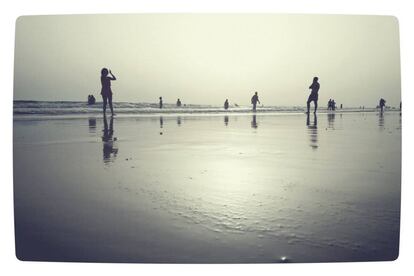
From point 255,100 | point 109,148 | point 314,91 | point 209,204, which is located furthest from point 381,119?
point 109,148

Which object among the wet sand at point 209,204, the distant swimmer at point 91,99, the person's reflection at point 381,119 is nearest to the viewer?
the wet sand at point 209,204

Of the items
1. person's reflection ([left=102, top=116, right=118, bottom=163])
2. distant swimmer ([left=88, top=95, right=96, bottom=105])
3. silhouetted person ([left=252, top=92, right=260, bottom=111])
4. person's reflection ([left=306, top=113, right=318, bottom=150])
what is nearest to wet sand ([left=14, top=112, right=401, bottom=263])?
person's reflection ([left=102, top=116, right=118, bottom=163])

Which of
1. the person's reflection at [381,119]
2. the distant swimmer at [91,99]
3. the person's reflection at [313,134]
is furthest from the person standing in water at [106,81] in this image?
the person's reflection at [381,119]

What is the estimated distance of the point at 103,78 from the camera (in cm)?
340

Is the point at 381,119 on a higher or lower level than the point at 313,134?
higher

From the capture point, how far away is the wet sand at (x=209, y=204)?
2189mm

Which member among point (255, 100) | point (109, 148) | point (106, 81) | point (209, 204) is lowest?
point (209, 204)

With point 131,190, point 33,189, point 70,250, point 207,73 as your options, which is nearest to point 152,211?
point 131,190

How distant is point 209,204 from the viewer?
247 cm

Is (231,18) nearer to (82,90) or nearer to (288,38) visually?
(288,38)

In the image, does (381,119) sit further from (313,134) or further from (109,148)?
(109,148)

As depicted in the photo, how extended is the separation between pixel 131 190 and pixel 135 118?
186 inches

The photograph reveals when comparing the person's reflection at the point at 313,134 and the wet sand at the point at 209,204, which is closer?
the wet sand at the point at 209,204

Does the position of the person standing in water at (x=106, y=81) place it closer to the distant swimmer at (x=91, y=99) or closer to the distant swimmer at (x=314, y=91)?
the distant swimmer at (x=91, y=99)
